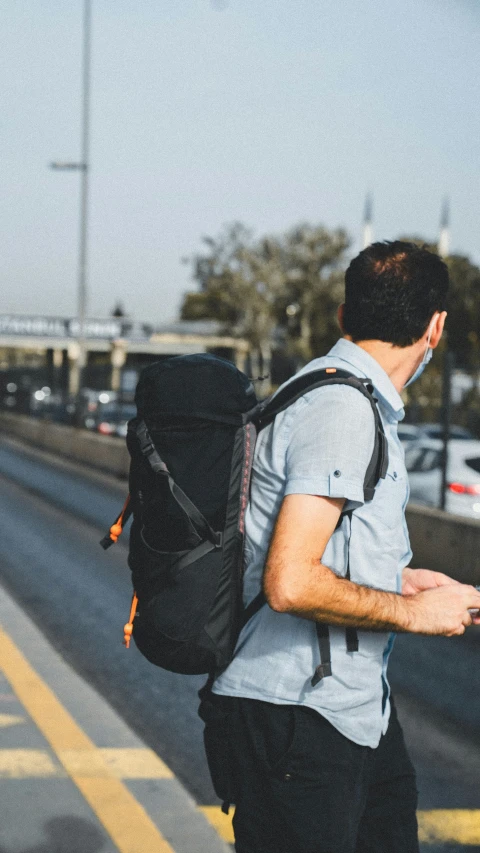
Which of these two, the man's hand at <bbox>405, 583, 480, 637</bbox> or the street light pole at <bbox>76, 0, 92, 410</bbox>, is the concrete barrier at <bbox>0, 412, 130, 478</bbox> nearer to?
the street light pole at <bbox>76, 0, 92, 410</bbox>

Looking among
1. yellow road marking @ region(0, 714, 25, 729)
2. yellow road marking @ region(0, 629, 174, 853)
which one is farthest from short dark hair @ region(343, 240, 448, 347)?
yellow road marking @ region(0, 714, 25, 729)

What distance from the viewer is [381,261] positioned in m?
2.12

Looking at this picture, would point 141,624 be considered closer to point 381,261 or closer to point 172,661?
point 172,661

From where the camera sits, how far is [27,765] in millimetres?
3969

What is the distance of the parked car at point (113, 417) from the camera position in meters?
24.3

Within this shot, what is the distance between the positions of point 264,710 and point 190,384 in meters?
0.66

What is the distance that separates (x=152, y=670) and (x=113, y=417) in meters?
19.2

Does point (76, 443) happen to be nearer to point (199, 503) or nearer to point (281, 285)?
point (199, 503)

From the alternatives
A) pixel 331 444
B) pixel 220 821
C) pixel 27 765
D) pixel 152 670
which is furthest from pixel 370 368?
pixel 152 670

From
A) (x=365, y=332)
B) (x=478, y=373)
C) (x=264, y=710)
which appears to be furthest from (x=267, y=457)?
(x=478, y=373)

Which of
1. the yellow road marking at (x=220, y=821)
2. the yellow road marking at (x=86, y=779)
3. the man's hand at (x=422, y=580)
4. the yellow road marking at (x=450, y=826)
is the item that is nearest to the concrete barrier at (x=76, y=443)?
the yellow road marking at (x=86, y=779)

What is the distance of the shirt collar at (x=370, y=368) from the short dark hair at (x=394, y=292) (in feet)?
0.11

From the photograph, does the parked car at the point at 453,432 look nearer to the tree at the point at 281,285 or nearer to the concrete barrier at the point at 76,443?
the concrete barrier at the point at 76,443

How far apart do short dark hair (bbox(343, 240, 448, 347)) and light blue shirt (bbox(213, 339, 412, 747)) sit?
7cm
